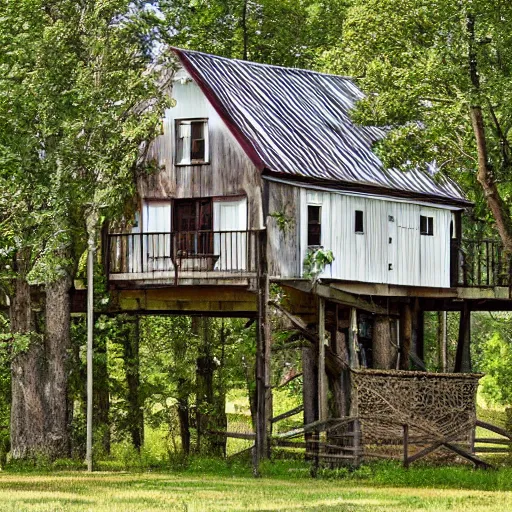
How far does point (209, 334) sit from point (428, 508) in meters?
26.4

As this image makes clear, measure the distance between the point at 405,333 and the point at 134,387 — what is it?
449 inches

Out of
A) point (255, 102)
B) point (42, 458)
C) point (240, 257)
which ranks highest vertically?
point (255, 102)

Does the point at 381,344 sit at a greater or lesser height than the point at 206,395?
greater

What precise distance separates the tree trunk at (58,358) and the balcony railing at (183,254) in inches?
109

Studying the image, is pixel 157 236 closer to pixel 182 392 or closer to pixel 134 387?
pixel 182 392

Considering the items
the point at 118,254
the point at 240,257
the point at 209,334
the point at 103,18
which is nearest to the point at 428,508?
the point at 240,257

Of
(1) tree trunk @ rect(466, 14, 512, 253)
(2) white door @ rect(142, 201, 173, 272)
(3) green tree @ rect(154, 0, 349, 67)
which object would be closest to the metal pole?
(2) white door @ rect(142, 201, 173, 272)

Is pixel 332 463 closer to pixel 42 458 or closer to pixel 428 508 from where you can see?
pixel 42 458

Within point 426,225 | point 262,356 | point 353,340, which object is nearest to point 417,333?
point 426,225

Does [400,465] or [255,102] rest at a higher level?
[255,102]

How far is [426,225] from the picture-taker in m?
52.7

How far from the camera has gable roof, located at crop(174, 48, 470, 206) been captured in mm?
47875

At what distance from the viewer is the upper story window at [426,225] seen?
5242 centimetres

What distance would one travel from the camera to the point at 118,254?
160 ft
